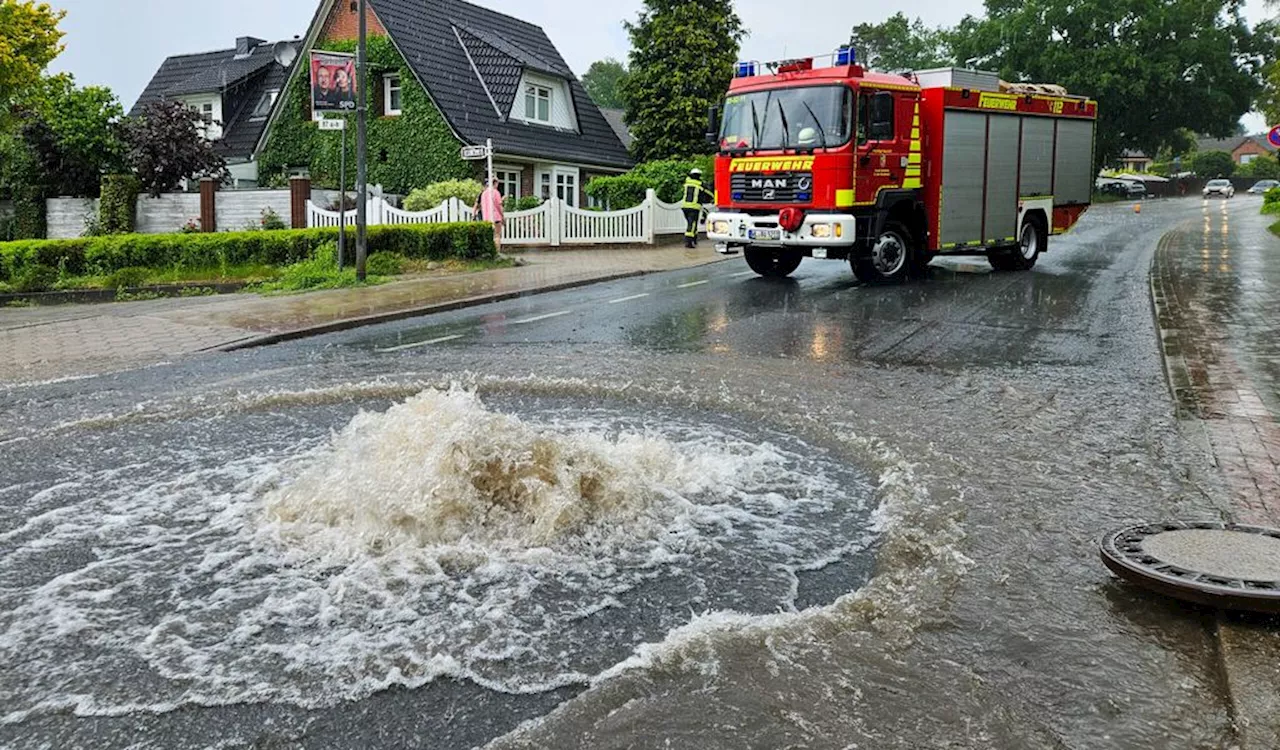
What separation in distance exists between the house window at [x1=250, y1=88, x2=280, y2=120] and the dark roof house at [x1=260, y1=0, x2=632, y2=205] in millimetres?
4581

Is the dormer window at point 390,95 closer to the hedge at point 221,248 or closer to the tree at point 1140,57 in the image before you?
the hedge at point 221,248

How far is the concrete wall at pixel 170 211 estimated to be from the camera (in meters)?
27.7

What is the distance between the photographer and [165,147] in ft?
A: 96.1

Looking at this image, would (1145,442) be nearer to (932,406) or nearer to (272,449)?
(932,406)

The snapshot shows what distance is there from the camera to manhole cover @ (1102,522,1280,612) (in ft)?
12.7

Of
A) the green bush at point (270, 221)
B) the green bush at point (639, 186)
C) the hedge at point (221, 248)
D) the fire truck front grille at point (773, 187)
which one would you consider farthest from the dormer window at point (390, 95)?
the fire truck front grille at point (773, 187)

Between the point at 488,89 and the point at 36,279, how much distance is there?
1841 cm

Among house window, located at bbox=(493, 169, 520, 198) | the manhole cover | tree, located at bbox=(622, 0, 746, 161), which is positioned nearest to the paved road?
the manhole cover

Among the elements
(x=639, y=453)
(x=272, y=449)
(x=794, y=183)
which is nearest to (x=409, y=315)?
(x=794, y=183)

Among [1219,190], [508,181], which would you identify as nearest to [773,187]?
[508,181]

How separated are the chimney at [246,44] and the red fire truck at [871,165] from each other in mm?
34074

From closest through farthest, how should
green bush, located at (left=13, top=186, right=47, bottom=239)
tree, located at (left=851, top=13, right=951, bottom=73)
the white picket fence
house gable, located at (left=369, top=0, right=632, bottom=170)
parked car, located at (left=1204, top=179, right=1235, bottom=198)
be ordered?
the white picket fence
green bush, located at (left=13, top=186, right=47, bottom=239)
house gable, located at (left=369, top=0, right=632, bottom=170)
parked car, located at (left=1204, top=179, right=1235, bottom=198)
tree, located at (left=851, top=13, right=951, bottom=73)

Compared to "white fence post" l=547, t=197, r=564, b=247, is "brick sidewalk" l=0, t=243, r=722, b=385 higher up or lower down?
lower down

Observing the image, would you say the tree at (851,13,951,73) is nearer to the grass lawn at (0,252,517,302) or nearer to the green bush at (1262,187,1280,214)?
the green bush at (1262,187,1280,214)
